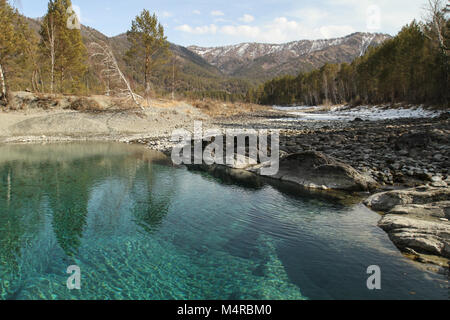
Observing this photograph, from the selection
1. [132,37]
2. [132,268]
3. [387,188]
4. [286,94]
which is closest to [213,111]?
[132,37]

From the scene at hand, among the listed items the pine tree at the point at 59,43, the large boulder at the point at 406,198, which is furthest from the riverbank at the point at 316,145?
the pine tree at the point at 59,43

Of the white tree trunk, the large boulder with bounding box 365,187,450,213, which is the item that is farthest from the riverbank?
the white tree trunk

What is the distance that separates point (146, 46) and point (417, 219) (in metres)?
37.9

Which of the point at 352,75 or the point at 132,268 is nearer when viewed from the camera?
the point at 132,268

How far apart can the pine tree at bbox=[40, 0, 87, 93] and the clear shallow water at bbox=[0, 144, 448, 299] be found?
3281 centimetres

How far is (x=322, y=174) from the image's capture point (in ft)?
38.1

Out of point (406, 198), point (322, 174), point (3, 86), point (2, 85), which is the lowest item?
point (406, 198)

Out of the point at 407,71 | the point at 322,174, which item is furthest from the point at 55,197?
the point at 407,71

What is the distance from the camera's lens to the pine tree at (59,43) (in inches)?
1416

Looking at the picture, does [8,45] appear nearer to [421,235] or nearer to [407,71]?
[421,235]

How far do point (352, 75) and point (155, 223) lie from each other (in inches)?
3950

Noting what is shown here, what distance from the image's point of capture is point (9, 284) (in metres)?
4.98

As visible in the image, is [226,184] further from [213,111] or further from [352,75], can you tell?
[352,75]

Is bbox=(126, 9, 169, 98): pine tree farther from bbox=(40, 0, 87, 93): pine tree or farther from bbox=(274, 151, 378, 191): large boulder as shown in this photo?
bbox=(274, 151, 378, 191): large boulder
